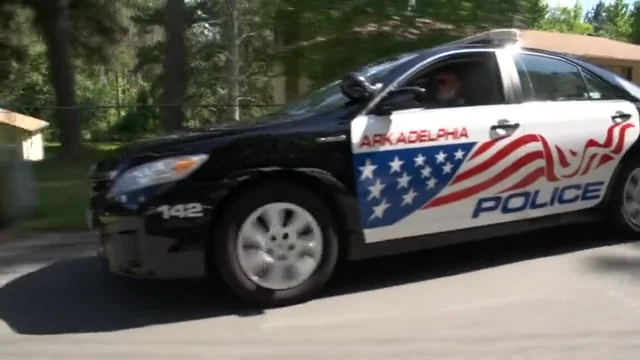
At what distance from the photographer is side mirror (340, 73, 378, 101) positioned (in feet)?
17.6

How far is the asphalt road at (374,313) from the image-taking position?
4.42 metres

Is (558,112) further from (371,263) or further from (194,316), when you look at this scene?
(194,316)

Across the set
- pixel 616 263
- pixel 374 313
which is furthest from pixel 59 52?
pixel 374 313

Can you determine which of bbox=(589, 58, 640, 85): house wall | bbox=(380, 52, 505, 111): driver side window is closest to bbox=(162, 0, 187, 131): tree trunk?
bbox=(380, 52, 505, 111): driver side window

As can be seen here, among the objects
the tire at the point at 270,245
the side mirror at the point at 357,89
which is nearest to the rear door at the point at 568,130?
the side mirror at the point at 357,89

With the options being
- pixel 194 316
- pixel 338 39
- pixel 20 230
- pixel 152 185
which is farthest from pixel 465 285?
pixel 338 39

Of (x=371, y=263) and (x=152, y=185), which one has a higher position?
(x=152, y=185)

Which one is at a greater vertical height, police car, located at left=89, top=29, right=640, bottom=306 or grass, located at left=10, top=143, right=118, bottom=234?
police car, located at left=89, top=29, right=640, bottom=306

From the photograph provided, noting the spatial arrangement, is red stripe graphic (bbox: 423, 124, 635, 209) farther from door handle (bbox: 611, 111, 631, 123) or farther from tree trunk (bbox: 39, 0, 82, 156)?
tree trunk (bbox: 39, 0, 82, 156)

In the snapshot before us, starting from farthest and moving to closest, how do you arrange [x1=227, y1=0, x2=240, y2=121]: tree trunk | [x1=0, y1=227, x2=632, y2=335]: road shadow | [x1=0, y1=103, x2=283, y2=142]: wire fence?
1. [x1=227, y1=0, x2=240, y2=121]: tree trunk
2. [x1=0, y1=103, x2=283, y2=142]: wire fence
3. [x1=0, y1=227, x2=632, y2=335]: road shadow

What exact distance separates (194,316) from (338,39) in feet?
24.8

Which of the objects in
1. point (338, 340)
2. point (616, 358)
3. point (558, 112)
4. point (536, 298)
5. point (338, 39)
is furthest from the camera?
point (338, 39)

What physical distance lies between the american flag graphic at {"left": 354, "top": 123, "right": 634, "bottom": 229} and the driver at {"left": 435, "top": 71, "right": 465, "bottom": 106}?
Answer: 35 centimetres

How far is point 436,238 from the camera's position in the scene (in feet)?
18.2
